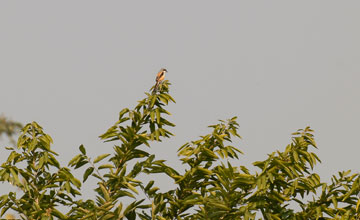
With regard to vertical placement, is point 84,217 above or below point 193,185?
below

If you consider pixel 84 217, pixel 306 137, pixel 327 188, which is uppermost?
pixel 306 137

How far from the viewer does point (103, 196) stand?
636cm

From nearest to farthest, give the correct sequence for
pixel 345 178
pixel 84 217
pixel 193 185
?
pixel 84 217, pixel 345 178, pixel 193 185

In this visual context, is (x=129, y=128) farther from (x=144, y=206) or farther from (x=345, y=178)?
(x=345, y=178)

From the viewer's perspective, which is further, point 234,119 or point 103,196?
point 234,119

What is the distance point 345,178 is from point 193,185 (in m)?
1.73

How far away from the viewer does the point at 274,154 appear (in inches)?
232

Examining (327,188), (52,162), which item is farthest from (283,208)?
(52,162)

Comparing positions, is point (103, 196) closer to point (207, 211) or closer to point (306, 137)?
point (207, 211)

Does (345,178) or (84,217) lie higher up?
(345,178)

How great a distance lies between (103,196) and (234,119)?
73.1 inches

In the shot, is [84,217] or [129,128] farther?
[129,128]

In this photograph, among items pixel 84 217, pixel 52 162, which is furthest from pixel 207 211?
pixel 52 162

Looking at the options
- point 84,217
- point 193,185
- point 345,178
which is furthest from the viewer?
point 193,185
